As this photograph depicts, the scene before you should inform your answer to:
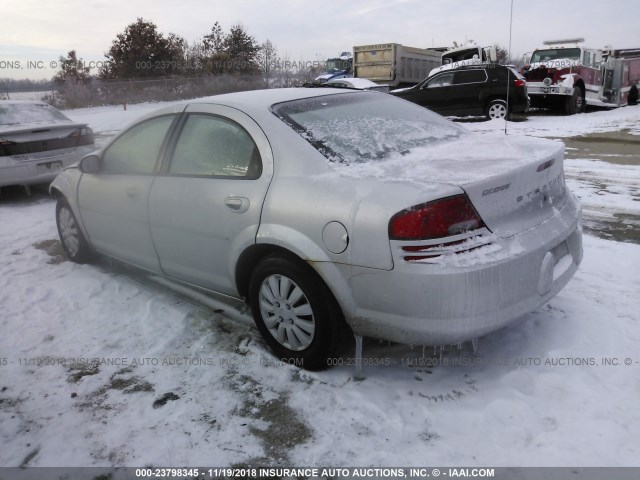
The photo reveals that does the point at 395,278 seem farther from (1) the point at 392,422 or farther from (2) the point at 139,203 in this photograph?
(2) the point at 139,203

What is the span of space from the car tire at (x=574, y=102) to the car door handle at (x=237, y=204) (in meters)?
16.3

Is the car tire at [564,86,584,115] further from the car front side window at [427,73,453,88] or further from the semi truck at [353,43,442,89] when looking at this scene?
the semi truck at [353,43,442,89]

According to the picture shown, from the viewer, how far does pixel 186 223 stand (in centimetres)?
339

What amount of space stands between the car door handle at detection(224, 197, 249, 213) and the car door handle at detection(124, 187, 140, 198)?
3.25 ft

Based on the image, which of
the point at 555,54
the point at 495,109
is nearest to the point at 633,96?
the point at 555,54

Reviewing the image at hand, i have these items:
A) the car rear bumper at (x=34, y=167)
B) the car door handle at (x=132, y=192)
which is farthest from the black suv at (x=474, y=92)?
the car door handle at (x=132, y=192)

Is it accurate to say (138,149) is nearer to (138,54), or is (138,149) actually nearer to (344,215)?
(344,215)

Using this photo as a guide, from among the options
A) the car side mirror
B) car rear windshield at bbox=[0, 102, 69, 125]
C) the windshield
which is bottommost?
the car side mirror

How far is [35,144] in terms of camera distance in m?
7.16

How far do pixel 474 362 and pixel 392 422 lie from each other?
75 cm

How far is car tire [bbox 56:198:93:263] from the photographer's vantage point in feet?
15.4

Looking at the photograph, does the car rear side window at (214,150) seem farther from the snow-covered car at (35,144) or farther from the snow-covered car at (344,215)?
the snow-covered car at (35,144)

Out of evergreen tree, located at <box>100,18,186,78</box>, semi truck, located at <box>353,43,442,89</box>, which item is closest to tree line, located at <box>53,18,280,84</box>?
evergreen tree, located at <box>100,18,186,78</box>

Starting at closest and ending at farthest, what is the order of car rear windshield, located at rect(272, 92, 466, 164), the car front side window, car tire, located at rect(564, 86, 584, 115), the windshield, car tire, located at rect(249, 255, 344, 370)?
car tire, located at rect(249, 255, 344, 370) < car rear windshield, located at rect(272, 92, 466, 164) < the car front side window < car tire, located at rect(564, 86, 584, 115) < the windshield
